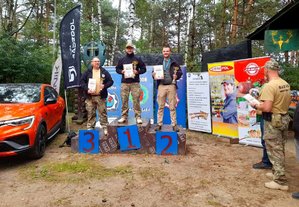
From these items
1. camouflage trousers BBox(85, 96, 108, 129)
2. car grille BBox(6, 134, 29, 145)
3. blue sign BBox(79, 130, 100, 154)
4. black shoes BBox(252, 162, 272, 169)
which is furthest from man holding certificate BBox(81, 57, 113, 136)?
black shoes BBox(252, 162, 272, 169)

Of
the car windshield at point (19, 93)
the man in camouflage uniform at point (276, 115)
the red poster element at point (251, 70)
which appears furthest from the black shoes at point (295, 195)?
the car windshield at point (19, 93)

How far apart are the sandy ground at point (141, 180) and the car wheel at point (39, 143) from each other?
0.48 feet

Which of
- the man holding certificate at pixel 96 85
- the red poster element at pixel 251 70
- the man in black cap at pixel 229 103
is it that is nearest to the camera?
the man holding certificate at pixel 96 85

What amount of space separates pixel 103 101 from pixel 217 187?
3.10 meters

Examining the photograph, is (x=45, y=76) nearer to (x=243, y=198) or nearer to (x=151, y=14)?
(x=243, y=198)

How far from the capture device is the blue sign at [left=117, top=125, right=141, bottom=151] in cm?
573

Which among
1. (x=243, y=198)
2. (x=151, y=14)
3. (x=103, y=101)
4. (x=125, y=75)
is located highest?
(x=151, y=14)

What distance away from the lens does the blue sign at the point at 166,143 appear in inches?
224

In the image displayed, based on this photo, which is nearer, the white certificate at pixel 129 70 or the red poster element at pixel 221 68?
the white certificate at pixel 129 70

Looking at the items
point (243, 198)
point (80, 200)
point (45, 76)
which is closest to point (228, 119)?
point (243, 198)

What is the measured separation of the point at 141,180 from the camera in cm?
439

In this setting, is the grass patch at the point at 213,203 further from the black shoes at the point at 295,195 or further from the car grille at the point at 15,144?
the car grille at the point at 15,144

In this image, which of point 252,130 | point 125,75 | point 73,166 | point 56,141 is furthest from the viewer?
point 56,141

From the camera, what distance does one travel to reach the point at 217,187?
4121 mm
